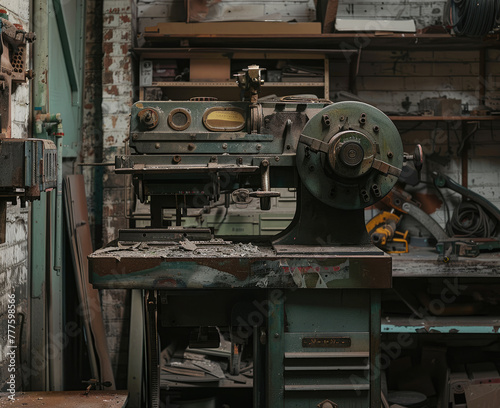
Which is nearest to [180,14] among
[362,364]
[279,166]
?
[279,166]

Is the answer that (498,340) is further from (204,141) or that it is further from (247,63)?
(204,141)

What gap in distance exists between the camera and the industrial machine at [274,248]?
1957 mm

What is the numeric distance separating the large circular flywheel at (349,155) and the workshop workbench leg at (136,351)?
1673 mm

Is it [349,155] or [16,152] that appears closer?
[16,152]

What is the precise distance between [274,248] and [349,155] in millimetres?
423

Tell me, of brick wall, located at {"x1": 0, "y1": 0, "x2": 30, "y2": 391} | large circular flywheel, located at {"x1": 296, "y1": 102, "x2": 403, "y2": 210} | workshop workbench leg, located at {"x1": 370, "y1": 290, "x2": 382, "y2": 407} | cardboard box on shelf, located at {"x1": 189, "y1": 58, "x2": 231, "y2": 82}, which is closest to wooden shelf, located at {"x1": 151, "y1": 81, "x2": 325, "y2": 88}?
cardboard box on shelf, located at {"x1": 189, "y1": 58, "x2": 231, "y2": 82}

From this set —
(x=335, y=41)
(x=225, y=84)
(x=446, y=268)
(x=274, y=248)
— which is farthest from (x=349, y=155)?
(x=335, y=41)

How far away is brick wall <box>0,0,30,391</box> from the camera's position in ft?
7.90

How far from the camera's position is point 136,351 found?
129 inches

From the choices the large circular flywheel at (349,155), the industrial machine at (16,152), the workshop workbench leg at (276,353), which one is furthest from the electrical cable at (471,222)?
the industrial machine at (16,152)

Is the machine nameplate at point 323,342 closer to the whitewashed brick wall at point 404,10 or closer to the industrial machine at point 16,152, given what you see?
the industrial machine at point 16,152

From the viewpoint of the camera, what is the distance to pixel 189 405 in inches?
122

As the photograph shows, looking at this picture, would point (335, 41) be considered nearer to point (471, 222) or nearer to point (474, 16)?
point (474, 16)

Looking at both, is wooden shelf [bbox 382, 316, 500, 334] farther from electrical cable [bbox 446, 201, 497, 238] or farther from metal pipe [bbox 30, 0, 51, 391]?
metal pipe [bbox 30, 0, 51, 391]
